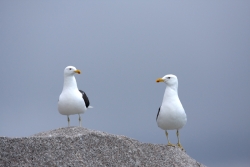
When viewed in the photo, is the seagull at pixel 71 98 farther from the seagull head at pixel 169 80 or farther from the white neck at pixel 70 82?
the seagull head at pixel 169 80

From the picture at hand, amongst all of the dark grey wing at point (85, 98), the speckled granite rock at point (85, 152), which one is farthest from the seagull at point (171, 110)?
the dark grey wing at point (85, 98)

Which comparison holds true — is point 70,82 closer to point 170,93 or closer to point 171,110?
point 170,93

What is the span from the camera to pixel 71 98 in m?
13.7

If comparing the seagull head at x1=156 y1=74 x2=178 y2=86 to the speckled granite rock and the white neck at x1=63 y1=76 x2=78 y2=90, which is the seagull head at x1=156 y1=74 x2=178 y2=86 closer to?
the speckled granite rock

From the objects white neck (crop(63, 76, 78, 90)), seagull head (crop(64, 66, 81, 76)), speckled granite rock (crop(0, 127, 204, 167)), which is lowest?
speckled granite rock (crop(0, 127, 204, 167))

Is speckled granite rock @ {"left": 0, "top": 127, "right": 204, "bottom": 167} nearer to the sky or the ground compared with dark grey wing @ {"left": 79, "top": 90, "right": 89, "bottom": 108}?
nearer to the ground

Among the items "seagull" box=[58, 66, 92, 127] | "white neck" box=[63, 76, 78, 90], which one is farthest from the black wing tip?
"white neck" box=[63, 76, 78, 90]

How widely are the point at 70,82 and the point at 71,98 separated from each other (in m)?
0.52

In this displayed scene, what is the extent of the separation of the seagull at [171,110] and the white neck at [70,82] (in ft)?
8.69

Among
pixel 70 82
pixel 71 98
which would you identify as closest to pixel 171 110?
pixel 71 98

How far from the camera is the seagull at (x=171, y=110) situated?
11.8 m

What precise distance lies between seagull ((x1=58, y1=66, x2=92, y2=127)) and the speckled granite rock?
2292mm

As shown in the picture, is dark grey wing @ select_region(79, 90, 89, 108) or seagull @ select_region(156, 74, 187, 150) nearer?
seagull @ select_region(156, 74, 187, 150)

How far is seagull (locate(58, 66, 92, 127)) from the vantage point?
13.7 metres
